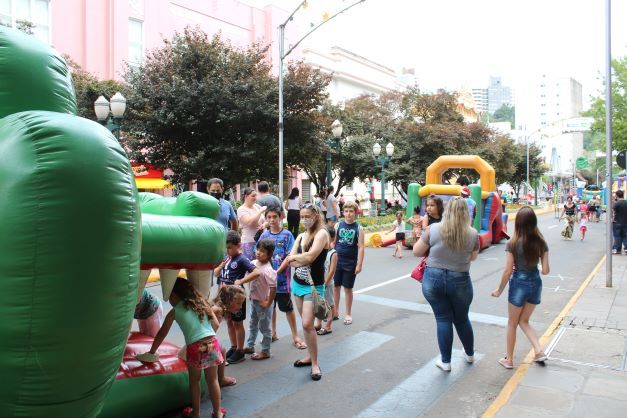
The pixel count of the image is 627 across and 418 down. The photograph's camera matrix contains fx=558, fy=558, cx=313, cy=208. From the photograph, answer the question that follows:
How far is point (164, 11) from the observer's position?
90.8ft

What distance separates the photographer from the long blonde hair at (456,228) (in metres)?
5.10

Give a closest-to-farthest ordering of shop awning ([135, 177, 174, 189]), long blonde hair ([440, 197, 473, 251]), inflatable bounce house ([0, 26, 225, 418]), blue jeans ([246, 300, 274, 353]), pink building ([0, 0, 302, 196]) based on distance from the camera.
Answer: inflatable bounce house ([0, 26, 225, 418]) < long blonde hair ([440, 197, 473, 251]) < blue jeans ([246, 300, 274, 353]) < pink building ([0, 0, 302, 196]) < shop awning ([135, 177, 174, 189])

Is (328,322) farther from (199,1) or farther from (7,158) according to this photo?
(199,1)

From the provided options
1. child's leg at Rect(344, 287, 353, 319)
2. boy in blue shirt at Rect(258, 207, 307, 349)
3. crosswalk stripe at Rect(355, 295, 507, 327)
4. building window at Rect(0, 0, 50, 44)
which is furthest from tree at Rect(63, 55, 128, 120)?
boy in blue shirt at Rect(258, 207, 307, 349)

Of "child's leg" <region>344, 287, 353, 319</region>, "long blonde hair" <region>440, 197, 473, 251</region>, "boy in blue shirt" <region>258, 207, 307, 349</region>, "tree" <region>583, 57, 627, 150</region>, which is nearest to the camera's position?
"long blonde hair" <region>440, 197, 473, 251</region>

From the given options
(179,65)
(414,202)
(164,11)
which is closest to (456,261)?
(414,202)

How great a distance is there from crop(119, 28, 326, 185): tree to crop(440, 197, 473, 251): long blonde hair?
43.3ft

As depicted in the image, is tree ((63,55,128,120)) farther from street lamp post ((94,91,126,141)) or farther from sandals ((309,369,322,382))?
sandals ((309,369,322,382))

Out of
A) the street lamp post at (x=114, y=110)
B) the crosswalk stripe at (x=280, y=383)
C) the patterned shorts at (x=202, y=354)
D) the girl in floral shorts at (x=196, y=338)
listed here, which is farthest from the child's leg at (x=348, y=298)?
the street lamp post at (x=114, y=110)

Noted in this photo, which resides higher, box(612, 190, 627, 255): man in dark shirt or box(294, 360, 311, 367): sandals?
box(612, 190, 627, 255): man in dark shirt

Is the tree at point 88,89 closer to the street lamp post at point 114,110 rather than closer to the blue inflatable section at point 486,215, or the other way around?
the street lamp post at point 114,110

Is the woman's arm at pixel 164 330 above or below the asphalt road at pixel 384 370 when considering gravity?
above

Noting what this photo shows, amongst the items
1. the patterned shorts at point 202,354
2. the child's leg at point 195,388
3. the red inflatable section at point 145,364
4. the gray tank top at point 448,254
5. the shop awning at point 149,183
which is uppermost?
the shop awning at point 149,183

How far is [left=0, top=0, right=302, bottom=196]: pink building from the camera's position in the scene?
22.8 m
